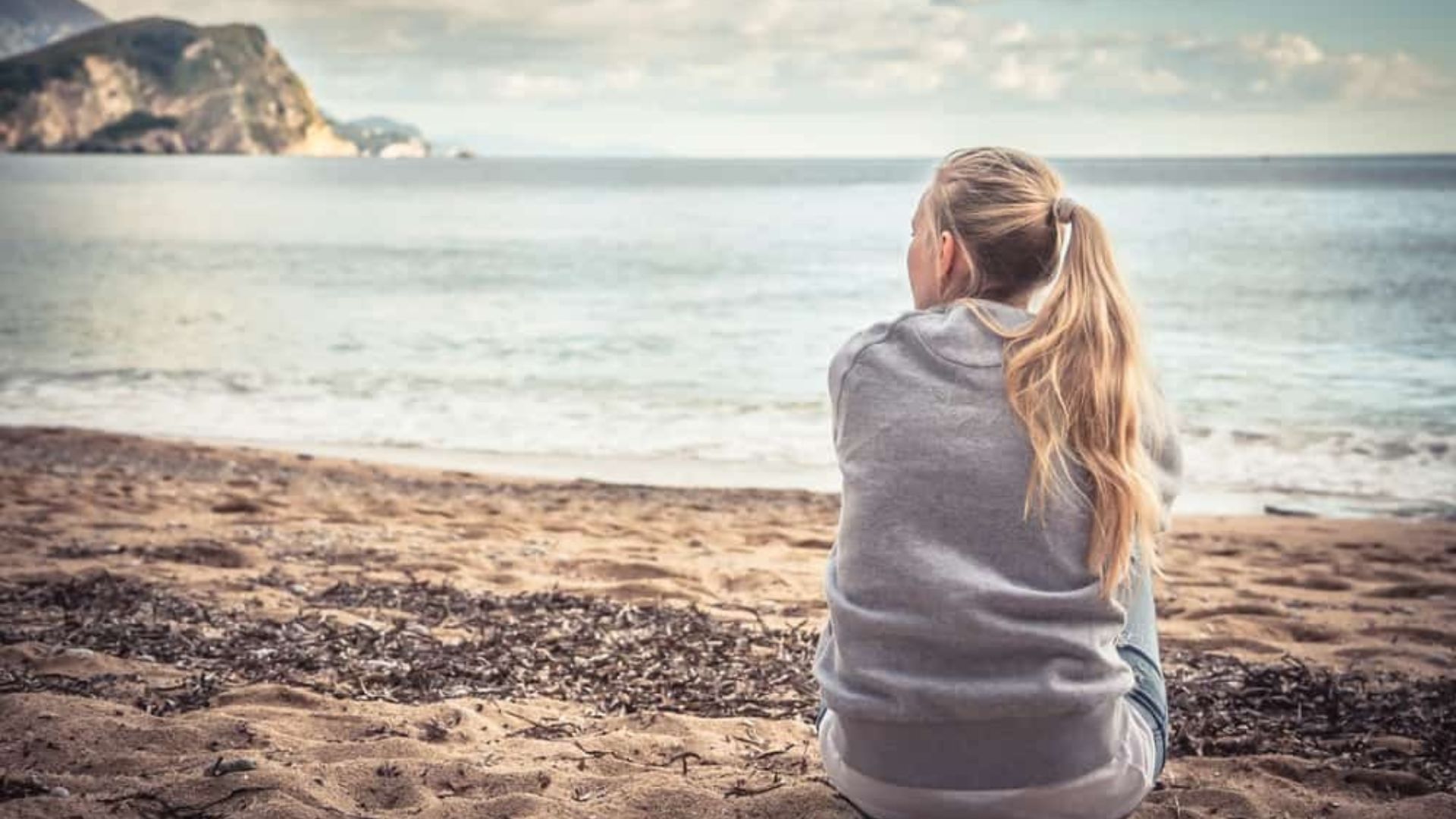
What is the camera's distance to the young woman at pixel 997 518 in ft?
6.90

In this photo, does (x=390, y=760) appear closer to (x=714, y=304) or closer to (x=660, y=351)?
(x=660, y=351)

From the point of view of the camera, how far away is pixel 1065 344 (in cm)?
213

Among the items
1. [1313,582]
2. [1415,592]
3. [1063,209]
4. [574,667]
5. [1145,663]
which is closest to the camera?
[1063,209]

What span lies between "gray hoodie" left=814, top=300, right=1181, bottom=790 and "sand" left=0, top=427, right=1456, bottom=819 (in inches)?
40.3

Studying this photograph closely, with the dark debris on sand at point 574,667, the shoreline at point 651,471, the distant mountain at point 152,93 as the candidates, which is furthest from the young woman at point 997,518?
Result: the distant mountain at point 152,93

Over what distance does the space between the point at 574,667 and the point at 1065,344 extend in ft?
9.23

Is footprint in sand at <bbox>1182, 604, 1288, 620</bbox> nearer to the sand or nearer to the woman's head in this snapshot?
the sand

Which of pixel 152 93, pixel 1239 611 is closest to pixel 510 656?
pixel 1239 611

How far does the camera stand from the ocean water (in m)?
11.9

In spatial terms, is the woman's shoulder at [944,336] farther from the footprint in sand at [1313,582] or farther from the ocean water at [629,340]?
the footprint in sand at [1313,582]

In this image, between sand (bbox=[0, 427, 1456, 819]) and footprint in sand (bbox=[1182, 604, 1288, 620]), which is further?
footprint in sand (bbox=[1182, 604, 1288, 620])

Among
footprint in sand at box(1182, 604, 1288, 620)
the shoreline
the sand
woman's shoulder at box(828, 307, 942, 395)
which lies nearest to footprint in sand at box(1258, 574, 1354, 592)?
the sand

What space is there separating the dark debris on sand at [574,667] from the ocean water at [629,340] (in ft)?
5.34

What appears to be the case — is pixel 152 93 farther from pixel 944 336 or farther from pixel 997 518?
pixel 997 518
